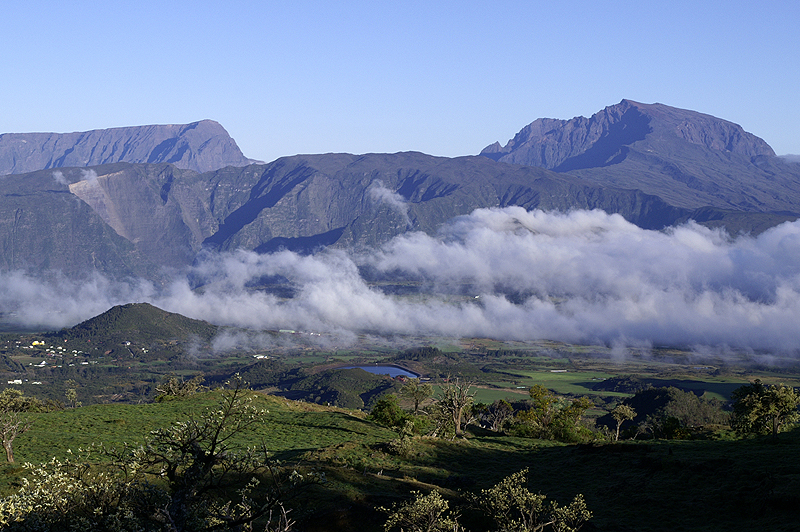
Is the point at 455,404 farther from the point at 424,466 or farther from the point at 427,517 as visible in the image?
the point at 427,517

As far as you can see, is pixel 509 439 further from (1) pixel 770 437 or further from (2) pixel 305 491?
(2) pixel 305 491

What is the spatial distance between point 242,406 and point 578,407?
115 metres

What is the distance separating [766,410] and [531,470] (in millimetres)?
40501

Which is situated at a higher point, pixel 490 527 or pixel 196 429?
pixel 196 429

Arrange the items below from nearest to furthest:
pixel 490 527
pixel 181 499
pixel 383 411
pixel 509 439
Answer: pixel 181 499 → pixel 490 527 → pixel 509 439 → pixel 383 411

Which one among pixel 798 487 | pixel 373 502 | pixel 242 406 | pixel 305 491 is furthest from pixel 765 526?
pixel 242 406

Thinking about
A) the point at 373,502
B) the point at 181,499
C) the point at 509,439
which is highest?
the point at 181,499

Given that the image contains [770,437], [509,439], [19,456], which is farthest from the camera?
[509,439]

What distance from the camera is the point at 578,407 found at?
137750 millimetres

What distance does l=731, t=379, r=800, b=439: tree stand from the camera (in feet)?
321

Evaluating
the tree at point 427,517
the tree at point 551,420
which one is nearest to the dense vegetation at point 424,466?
the tree at point 427,517

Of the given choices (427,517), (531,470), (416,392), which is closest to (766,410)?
(531,470)

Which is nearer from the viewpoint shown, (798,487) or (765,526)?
(765,526)

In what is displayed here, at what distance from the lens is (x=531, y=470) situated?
83.1 metres
